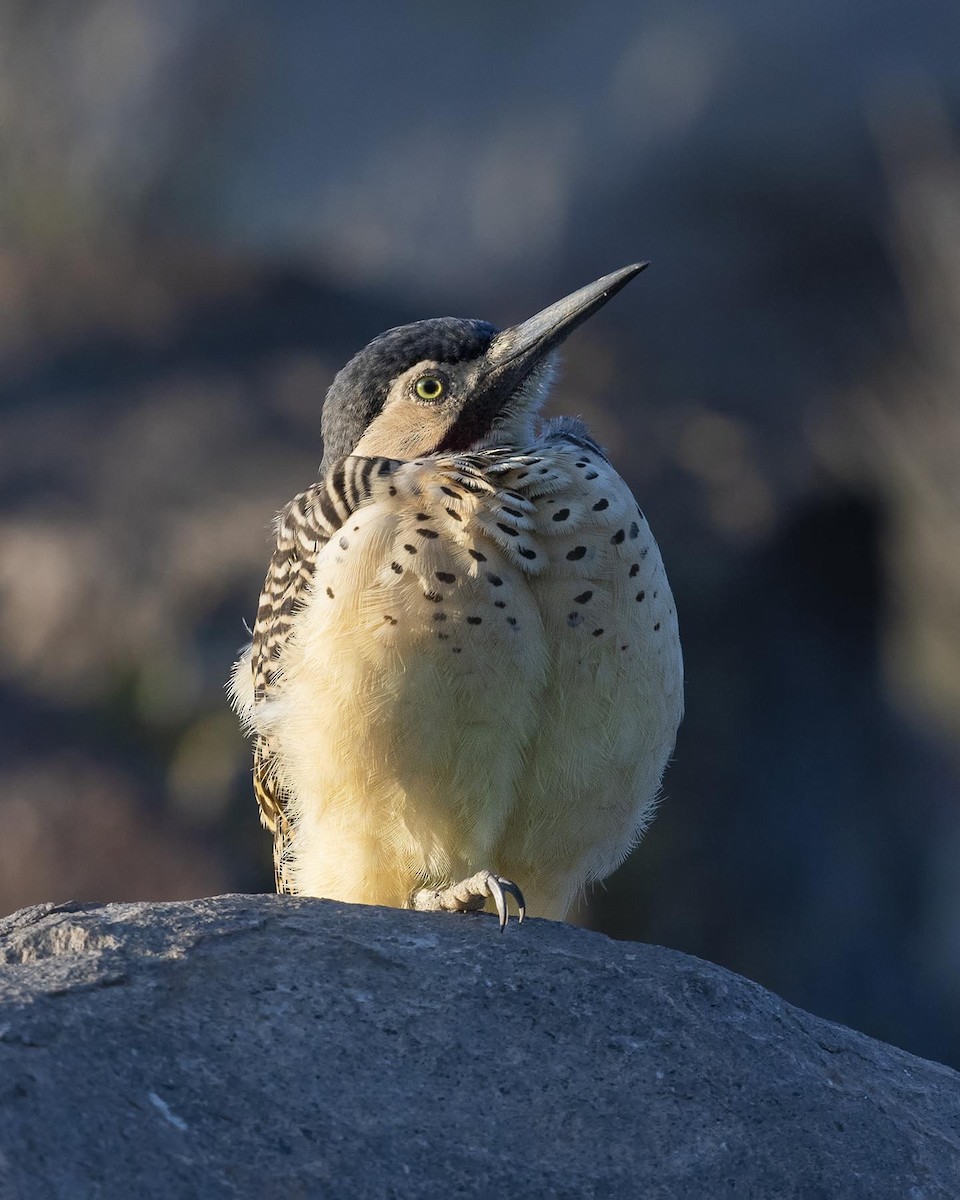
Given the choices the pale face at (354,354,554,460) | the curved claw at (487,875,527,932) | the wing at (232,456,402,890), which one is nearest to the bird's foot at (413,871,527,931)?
the curved claw at (487,875,527,932)

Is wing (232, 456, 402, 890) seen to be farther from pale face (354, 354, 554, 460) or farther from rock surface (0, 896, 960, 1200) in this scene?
rock surface (0, 896, 960, 1200)

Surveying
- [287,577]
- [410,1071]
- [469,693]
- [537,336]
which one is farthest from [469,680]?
[537,336]

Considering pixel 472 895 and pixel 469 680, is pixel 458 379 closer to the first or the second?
pixel 469 680

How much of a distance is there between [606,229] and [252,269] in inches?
106

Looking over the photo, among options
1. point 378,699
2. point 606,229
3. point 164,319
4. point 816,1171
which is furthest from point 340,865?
point 164,319

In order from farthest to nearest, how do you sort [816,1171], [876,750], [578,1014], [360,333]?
[360,333] → [876,750] → [578,1014] → [816,1171]

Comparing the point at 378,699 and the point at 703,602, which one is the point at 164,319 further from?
the point at 378,699

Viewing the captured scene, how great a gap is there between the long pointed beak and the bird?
1.03 ft

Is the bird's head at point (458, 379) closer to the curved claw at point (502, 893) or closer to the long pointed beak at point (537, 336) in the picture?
the long pointed beak at point (537, 336)

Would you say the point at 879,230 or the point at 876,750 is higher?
the point at 879,230

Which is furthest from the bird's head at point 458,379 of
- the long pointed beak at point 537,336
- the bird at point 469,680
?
the bird at point 469,680

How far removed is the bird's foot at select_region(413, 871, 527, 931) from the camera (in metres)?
3.96

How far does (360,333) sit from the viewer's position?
428 inches

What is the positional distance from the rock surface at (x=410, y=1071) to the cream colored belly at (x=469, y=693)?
409mm
